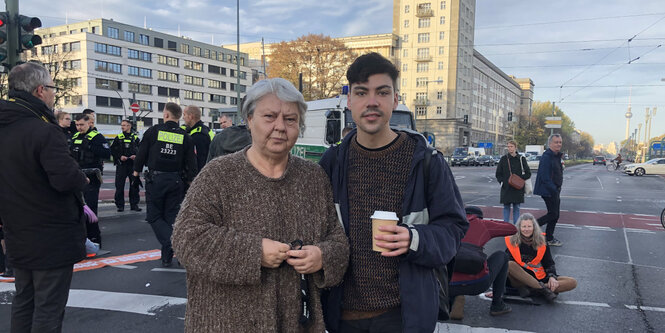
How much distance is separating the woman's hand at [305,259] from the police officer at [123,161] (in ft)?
30.3

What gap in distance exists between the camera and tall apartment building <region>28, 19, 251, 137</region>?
5953 centimetres

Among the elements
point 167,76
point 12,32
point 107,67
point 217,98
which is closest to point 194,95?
point 217,98

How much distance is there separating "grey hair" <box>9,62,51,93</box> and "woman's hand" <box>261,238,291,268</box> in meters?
2.22

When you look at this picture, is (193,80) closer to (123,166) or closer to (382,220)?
(123,166)

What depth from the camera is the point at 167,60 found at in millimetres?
70625

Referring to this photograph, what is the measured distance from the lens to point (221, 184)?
5.71ft

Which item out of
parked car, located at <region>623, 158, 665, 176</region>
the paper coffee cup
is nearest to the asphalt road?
the paper coffee cup

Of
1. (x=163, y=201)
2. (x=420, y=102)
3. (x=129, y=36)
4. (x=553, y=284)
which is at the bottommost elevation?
(x=553, y=284)

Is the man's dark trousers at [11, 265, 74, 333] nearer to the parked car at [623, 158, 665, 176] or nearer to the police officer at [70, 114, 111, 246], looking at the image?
the police officer at [70, 114, 111, 246]

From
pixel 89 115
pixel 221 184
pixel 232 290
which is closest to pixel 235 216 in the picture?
pixel 221 184

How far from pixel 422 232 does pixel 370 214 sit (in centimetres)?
28

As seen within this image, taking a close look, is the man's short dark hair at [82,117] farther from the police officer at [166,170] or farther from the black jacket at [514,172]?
the black jacket at [514,172]

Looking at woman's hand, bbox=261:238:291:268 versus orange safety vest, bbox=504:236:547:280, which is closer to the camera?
woman's hand, bbox=261:238:291:268

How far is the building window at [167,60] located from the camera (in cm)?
6938
